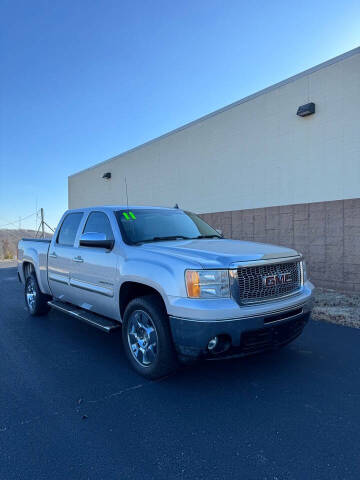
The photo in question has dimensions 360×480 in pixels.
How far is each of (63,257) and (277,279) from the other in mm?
3213

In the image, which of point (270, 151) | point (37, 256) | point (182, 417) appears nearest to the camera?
point (182, 417)

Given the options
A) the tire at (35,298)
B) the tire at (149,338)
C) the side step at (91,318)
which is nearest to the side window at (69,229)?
the side step at (91,318)

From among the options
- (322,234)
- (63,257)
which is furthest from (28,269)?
(322,234)

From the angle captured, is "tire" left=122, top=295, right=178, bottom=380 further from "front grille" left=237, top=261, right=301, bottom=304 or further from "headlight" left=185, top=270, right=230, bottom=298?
"front grille" left=237, top=261, right=301, bottom=304

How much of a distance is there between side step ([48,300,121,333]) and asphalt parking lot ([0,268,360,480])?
45 cm

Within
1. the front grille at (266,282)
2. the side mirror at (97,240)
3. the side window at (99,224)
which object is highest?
the side window at (99,224)

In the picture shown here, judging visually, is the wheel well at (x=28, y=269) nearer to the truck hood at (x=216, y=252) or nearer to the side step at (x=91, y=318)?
the side step at (x=91, y=318)

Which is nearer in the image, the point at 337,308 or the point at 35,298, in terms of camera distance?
the point at 35,298

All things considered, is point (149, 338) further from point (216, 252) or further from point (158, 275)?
point (216, 252)

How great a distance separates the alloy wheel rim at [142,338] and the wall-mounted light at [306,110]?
7.17 meters

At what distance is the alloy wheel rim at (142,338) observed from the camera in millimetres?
3422

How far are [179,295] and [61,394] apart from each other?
1.51 metres

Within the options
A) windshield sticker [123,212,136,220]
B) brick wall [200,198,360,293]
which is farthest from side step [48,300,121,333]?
brick wall [200,198,360,293]

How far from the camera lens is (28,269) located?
21.6ft
